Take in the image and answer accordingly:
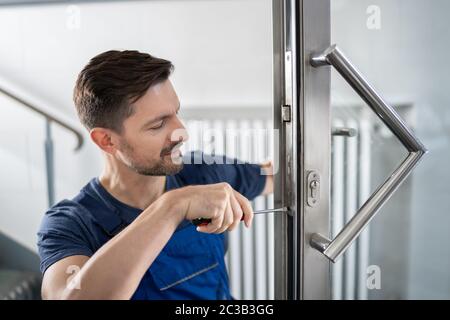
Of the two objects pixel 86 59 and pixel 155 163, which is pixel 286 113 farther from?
pixel 86 59

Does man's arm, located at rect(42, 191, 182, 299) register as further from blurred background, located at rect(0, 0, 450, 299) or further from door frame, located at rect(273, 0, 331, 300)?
door frame, located at rect(273, 0, 331, 300)

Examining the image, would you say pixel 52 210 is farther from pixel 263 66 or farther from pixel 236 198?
pixel 263 66

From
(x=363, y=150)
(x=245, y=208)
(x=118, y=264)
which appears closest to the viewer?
(x=118, y=264)

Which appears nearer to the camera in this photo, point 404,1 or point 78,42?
point 78,42

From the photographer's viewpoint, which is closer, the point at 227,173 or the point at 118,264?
the point at 118,264

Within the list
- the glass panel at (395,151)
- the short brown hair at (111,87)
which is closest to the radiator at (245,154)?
the short brown hair at (111,87)

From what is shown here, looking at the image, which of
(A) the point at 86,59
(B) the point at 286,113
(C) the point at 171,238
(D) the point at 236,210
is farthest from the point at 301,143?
(A) the point at 86,59

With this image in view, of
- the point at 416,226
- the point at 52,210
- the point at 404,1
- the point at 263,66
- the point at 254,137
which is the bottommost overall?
the point at 416,226

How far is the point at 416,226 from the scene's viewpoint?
111 cm

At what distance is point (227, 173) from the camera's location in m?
0.75

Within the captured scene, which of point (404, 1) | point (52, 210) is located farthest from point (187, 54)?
point (404, 1)

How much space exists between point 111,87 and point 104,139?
0.09 meters

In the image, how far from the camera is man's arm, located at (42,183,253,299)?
24.5 inches

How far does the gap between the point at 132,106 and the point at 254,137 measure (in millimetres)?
238
